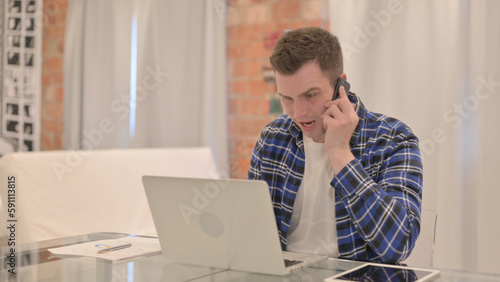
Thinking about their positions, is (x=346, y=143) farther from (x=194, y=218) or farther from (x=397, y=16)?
(x=397, y=16)

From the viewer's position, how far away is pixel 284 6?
3.46m

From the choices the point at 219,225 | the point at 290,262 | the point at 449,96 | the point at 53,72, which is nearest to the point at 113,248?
the point at 219,225

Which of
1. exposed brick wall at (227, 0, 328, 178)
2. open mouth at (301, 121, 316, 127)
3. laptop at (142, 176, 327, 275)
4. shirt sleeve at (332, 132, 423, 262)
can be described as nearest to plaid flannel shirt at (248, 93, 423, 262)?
shirt sleeve at (332, 132, 423, 262)

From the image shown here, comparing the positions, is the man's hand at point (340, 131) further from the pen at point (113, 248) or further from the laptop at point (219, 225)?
the pen at point (113, 248)

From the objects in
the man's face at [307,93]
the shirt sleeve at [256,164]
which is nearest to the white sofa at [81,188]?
the shirt sleeve at [256,164]

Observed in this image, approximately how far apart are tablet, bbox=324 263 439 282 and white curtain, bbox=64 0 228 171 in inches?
97.8

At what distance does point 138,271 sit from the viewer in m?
1.32

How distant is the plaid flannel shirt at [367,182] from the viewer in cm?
150

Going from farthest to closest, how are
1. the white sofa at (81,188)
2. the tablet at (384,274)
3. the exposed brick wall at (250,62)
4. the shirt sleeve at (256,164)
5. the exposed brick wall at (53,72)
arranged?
the exposed brick wall at (53,72)
the exposed brick wall at (250,62)
the white sofa at (81,188)
the shirt sleeve at (256,164)
the tablet at (384,274)

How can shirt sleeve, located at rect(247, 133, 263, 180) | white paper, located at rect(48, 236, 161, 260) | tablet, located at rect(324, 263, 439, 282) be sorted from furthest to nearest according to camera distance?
1. shirt sleeve, located at rect(247, 133, 263, 180)
2. white paper, located at rect(48, 236, 161, 260)
3. tablet, located at rect(324, 263, 439, 282)

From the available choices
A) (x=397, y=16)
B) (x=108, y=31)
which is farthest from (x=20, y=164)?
(x=397, y=16)

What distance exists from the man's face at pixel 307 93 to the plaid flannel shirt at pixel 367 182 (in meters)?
0.12

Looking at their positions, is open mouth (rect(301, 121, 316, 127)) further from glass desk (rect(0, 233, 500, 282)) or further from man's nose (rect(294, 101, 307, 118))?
glass desk (rect(0, 233, 500, 282))

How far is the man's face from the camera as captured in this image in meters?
1.72
